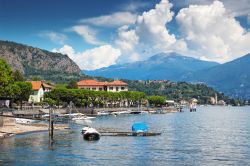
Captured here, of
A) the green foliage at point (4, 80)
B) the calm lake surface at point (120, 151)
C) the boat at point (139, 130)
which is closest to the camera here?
the calm lake surface at point (120, 151)

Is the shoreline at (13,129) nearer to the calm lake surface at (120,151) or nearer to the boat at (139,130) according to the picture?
the calm lake surface at (120,151)

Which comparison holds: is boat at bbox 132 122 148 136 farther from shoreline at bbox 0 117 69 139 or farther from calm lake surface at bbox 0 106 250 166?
shoreline at bbox 0 117 69 139

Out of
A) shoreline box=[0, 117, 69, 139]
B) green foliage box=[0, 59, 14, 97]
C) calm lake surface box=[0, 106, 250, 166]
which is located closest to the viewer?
calm lake surface box=[0, 106, 250, 166]

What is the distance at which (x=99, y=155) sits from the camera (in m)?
65.4

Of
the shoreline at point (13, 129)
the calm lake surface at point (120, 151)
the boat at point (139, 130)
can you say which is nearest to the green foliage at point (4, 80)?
the shoreline at point (13, 129)

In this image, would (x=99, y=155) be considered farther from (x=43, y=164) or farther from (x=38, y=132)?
(x=38, y=132)

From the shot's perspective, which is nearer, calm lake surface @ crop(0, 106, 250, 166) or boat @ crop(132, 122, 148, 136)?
calm lake surface @ crop(0, 106, 250, 166)

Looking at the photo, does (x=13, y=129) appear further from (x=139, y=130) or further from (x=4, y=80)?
(x=4, y=80)

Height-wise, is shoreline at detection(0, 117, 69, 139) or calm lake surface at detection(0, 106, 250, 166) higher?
shoreline at detection(0, 117, 69, 139)

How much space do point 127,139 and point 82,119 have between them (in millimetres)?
67040

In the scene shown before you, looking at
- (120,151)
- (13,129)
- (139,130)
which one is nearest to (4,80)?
(13,129)

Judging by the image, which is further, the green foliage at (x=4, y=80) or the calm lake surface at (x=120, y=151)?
the green foliage at (x=4, y=80)

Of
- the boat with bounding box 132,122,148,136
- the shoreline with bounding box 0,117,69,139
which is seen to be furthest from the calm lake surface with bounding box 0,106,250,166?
the boat with bounding box 132,122,148,136

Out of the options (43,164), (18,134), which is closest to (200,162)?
(43,164)
